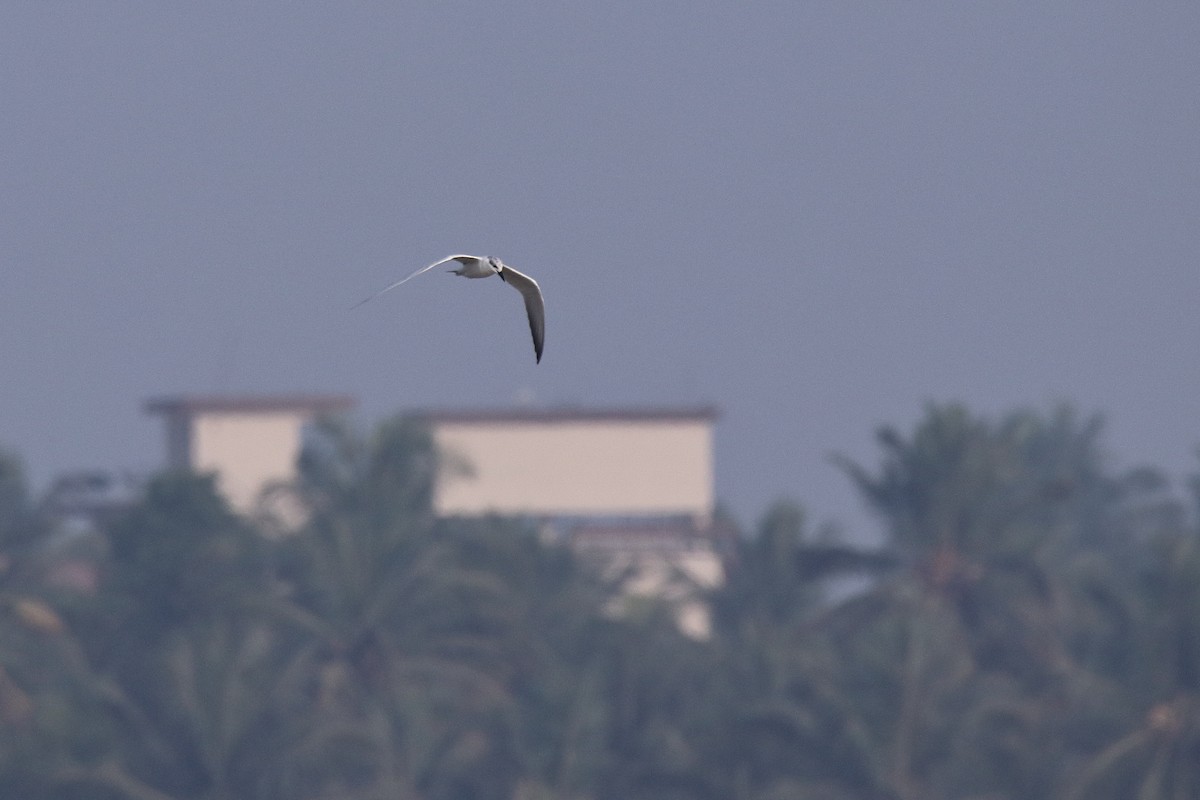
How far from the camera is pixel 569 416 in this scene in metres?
106

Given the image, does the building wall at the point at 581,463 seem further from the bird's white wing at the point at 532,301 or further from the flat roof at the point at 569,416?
the bird's white wing at the point at 532,301

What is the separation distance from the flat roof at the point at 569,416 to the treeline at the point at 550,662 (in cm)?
3447

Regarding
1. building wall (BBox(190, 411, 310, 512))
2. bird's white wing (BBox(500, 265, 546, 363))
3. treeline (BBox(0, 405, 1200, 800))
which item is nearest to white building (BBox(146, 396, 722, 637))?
building wall (BBox(190, 411, 310, 512))

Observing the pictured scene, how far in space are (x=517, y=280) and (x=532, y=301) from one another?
18.6 inches

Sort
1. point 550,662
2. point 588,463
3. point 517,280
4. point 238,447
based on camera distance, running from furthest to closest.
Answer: point 588,463, point 238,447, point 550,662, point 517,280

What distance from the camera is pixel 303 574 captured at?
217 feet

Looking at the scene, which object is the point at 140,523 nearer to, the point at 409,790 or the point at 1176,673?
the point at 409,790

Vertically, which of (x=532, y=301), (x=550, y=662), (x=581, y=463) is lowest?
(x=550, y=662)

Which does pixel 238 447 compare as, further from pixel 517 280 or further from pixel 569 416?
pixel 517 280

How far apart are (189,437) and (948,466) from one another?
43.9 meters

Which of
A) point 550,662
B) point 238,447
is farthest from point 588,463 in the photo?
point 550,662

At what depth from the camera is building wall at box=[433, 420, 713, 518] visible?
105m

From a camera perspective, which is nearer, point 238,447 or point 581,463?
point 238,447

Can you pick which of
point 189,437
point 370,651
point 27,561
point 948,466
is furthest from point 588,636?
point 189,437
